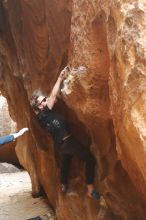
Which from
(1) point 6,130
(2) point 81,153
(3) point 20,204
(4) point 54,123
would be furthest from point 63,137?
(1) point 6,130

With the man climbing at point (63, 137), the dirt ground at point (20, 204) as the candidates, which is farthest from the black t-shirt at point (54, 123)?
the dirt ground at point (20, 204)

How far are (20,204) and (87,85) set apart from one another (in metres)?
4.51

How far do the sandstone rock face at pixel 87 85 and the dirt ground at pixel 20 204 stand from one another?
323 millimetres

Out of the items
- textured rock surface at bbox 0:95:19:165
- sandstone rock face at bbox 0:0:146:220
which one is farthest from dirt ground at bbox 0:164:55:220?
textured rock surface at bbox 0:95:19:165

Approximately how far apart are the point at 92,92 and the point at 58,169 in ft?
7.89

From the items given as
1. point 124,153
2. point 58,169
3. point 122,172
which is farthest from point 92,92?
point 58,169

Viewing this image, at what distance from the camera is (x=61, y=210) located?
6516 millimetres

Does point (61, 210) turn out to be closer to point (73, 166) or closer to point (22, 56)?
point (73, 166)

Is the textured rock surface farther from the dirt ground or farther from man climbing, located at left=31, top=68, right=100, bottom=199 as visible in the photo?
man climbing, located at left=31, top=68, right=100, bottom=199

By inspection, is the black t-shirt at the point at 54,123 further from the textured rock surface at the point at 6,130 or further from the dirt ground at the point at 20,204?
the textured rock surface at the point at 6,130

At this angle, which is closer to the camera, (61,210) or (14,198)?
(61,210)

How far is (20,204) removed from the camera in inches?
324

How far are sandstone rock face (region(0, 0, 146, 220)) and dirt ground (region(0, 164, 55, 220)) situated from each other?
0.32 meters

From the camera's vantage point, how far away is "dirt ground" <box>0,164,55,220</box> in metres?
7.45
